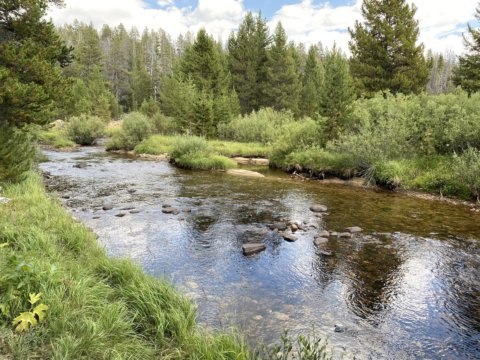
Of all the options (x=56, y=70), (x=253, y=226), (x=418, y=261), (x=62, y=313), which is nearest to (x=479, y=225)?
(x=418, y=261)

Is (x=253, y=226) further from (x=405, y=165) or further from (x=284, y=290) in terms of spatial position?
(x=405, y=165)

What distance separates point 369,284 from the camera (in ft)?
27.4

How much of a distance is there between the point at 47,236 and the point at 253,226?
684 centimetres

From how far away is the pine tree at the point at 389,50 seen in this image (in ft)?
104

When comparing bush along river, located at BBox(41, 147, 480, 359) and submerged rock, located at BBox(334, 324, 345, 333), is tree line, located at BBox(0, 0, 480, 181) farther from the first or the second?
submerged rock, located at BBox(334, 324, 345, 333)

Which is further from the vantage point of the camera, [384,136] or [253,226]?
[384,136]

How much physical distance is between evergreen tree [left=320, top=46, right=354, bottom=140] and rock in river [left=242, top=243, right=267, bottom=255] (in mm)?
14966

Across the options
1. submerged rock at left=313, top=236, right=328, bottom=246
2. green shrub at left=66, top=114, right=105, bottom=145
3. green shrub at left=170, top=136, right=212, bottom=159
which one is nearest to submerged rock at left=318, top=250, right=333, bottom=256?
submerged rock at left=313, top=236, right=328, bottom=246

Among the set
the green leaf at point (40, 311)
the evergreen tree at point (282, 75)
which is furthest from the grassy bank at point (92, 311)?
the evergreen tree at point (282, 75)

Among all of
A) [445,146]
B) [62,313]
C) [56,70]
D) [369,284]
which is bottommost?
[369,284]

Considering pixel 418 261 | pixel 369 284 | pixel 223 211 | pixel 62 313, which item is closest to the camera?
pixel 62 313

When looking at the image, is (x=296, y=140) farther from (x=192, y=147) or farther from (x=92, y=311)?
(x=92, y=311)

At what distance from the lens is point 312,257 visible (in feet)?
32.7

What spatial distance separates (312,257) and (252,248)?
1.74 metres
